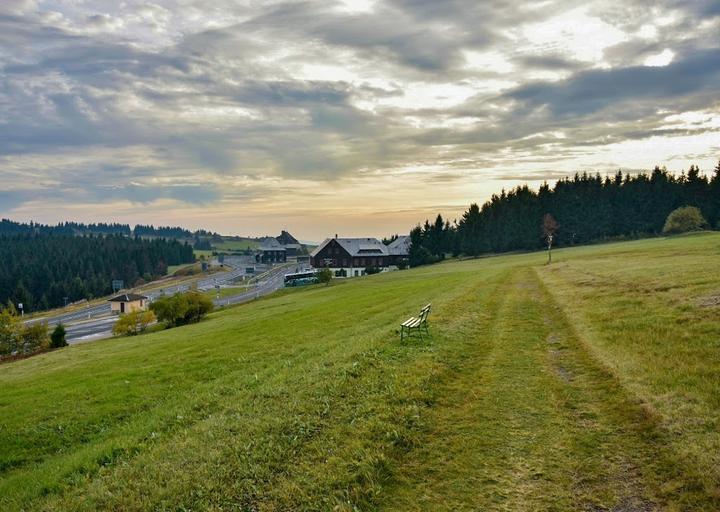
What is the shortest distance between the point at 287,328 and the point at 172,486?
2247 cm

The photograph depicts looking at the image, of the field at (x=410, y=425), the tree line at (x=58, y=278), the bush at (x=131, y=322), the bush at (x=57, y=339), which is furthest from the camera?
the tree line at (x=58, y=278)

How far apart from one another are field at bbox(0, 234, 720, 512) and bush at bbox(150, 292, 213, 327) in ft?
129

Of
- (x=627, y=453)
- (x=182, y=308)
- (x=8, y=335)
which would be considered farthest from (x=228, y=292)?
(x=627, y=453)

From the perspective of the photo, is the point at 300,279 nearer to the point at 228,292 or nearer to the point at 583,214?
the point at 228,292

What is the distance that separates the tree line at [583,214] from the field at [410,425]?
4034 inches

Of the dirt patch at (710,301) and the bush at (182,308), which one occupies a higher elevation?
the dirt patch at (710,301)

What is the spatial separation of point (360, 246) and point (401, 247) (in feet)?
45.2

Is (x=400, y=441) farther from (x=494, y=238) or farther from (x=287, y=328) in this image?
(x=494, y=238)

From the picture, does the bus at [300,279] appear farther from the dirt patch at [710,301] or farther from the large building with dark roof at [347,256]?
the dirt patch at [710,301]

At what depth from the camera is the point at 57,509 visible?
9.38m

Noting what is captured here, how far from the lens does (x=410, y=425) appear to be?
11.3 metres

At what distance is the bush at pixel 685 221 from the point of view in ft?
315

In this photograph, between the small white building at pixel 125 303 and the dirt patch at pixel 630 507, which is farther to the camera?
the small white building at pixel 125 303

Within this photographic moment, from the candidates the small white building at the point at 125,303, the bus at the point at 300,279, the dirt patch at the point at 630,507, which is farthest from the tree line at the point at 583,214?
the dirt patch at the point at 630,507
